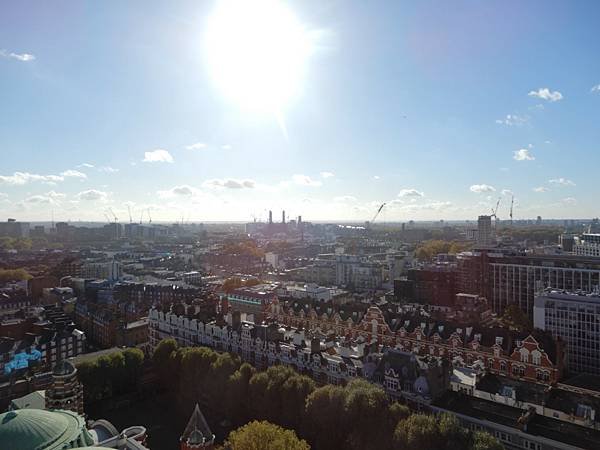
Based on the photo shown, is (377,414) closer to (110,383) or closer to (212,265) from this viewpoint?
(110,383)

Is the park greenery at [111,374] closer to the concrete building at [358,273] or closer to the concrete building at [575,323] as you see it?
the concrete building at [575,323]

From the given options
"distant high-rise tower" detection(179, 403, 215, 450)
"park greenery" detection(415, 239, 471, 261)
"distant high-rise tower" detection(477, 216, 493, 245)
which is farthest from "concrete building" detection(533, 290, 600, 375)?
"distant high-rise tower" detection(477, 216, 493, 245)

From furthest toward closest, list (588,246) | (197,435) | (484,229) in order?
(484,229), (588,246), (197,435)

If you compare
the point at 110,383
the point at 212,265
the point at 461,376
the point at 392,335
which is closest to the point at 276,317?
the point at 392,335

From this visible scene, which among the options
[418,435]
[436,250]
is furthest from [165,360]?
[436,250]

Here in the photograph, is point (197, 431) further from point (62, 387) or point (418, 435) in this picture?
point (418, 435)

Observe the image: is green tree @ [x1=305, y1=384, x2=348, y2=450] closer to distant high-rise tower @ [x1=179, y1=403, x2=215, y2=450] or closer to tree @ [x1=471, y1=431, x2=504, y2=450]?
distant high-rise tower @ [x1=179, y1=403, x2=215, y2=450]

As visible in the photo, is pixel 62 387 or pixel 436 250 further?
pixel 436 250
